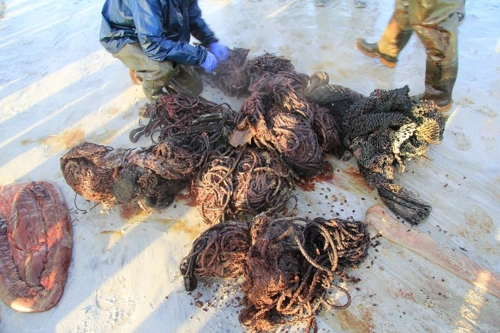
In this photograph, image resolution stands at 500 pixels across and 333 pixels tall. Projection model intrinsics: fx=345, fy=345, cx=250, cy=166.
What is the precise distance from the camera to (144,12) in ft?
11.4

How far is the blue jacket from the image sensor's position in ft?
11.6

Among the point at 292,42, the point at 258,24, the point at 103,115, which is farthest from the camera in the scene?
the point at 258,24

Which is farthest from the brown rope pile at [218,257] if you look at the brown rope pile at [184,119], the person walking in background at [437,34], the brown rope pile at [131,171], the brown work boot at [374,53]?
the brown work boot at [374,53]

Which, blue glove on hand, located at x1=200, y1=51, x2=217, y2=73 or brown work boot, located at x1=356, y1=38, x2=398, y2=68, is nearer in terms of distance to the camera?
blue glove on hand, located at x1=200, y1=51, x2=217, y2=73

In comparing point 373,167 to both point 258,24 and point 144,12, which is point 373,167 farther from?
point 258,24

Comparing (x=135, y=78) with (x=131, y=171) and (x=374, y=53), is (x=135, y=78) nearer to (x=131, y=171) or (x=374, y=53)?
(x=131, y=171)

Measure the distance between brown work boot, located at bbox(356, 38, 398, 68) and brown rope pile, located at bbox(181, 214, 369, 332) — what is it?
2.73m

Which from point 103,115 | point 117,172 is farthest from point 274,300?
point 103,115

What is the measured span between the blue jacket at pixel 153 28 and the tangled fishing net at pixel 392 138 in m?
2.00

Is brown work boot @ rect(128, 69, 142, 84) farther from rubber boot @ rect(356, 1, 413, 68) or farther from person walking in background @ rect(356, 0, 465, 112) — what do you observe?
person walking in background @ rect(356, 0, 465, 112)

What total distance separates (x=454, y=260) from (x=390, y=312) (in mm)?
701

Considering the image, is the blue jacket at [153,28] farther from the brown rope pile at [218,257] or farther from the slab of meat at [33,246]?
the brown rope pile at [218,257]

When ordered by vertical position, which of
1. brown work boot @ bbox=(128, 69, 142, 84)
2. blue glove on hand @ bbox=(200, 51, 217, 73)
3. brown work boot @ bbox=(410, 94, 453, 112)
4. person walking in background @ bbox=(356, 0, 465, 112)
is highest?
person walking in background @ bbox=(356, 0, 465, 112)

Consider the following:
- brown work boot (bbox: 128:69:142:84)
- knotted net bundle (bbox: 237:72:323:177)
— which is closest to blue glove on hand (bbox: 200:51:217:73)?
knotted net bundle (bbox: 237:72:323:177)
